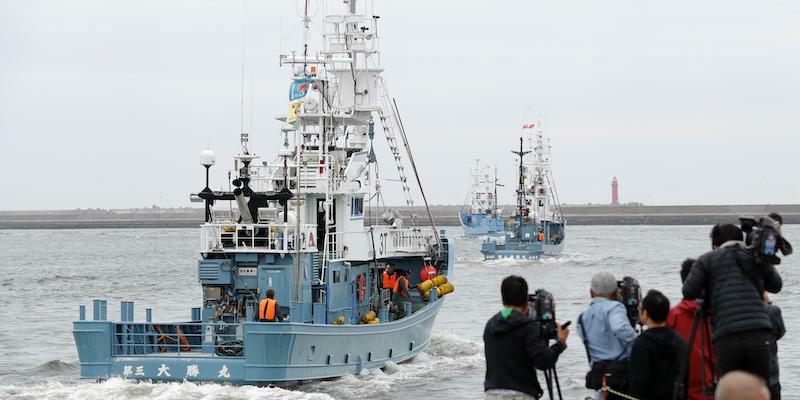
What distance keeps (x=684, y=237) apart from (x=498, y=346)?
105612 millimetres

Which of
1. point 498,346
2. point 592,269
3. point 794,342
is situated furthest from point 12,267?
point 498,346

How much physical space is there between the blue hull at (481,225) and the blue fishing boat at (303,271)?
76.1 metres

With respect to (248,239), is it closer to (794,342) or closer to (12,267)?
(794,342)

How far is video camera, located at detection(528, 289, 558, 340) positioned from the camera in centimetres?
948

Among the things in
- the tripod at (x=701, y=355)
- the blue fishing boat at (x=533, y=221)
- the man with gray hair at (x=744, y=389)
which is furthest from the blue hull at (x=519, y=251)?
the man with gray hair at (x=744, y=389)

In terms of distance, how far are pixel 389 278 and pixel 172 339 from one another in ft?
18.9

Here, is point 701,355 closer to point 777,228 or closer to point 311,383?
point 777,228

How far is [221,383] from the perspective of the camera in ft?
62.1

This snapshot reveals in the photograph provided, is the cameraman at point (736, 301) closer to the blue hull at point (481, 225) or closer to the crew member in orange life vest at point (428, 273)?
the crew member in orange life vest at point (428, 273)

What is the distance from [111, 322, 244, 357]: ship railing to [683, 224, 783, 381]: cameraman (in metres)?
10.8

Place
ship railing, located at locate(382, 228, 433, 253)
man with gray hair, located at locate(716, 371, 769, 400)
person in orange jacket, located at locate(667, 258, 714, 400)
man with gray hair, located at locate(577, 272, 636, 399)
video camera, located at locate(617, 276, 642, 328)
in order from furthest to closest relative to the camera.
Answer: ship railing, located at locate(382, 228, 433, 253) < video camera, located at locate(617, 276, 642, 328) < man with gray hair, located at locate(577, 272, 636, 399) < person in orange jacket, located at locate(667, 258, 714, 400) < man with gray hair, located at locate(716, 371, 769, 400)

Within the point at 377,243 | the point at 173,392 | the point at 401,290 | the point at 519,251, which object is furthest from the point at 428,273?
the point at 519,251

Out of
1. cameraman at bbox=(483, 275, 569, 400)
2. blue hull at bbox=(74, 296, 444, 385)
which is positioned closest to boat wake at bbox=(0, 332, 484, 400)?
blue hull at bbox=(74, 296, 444, 385)

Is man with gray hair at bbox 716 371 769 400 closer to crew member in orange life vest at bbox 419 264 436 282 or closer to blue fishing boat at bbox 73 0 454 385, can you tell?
blue fishing boat at bbox 73 0 454 385
